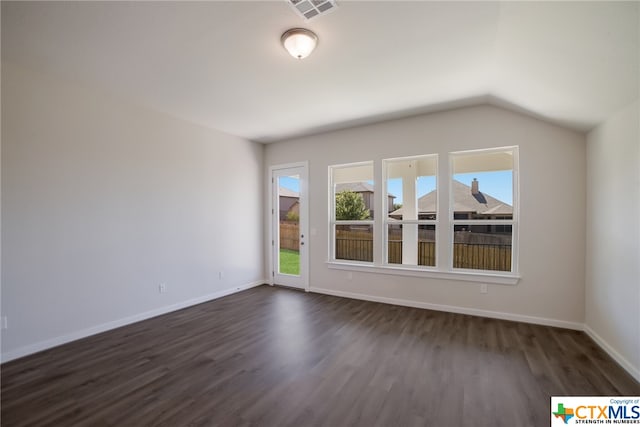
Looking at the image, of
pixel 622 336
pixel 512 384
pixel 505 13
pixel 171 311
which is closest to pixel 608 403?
pixel 512 384

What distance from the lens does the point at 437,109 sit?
4.04m

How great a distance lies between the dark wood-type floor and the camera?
1.98 meters

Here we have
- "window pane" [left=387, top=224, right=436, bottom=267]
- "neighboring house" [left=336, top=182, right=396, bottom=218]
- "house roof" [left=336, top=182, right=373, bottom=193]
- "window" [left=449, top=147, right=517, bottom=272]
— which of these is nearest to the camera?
"window" [left=449, top=147, right=517, bottom=272]

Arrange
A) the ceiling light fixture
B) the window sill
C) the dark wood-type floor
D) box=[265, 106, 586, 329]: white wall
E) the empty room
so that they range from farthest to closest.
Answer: the window sill → box=[265, 106, 586, 329]: white wall → the ceiling light fixture → the empty room → the dark wood-type floor

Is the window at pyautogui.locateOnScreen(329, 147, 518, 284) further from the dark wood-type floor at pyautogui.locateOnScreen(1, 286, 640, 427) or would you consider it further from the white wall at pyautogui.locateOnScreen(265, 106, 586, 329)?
the dark wood-type floor at pyautogui.locateOnScreen(1, 286, 640, 427)

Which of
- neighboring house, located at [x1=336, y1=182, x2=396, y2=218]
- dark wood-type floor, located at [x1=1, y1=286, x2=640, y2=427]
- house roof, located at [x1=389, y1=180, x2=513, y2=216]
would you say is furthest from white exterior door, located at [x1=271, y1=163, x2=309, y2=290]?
house roof, located at [x1=389, y1=180, x2=513, y2=216]

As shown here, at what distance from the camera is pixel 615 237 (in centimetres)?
277

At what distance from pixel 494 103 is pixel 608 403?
331 centimetres

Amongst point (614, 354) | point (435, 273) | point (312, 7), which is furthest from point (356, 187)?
point (614, 354)

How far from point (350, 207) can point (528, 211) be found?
102 inches

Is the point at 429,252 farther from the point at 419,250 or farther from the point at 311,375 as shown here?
the point at 311,375

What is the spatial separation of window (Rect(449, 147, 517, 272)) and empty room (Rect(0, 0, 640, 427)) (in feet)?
0.10

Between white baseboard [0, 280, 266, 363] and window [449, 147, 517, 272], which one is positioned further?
window [449, 147, 517, 272]

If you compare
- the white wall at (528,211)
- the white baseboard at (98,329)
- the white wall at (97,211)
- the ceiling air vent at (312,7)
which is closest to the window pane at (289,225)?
the white wall at (97,211)
